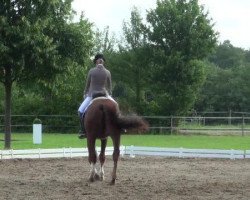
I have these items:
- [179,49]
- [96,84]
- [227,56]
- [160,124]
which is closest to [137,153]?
[96,84]

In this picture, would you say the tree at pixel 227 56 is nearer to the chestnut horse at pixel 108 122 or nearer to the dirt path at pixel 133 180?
the dirt path at pixel 133 180

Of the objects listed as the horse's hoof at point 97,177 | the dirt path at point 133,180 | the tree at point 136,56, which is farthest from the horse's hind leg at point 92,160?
the tree at point 136,56

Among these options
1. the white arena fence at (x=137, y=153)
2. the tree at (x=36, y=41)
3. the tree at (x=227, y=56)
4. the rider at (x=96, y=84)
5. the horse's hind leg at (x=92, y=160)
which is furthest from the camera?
the tree at (x=227, y=56)

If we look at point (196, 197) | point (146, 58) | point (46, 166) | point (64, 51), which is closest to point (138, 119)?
point (196, 197)

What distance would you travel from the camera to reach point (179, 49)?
33.9 meters

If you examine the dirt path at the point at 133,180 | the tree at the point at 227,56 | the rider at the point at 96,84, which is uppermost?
the tree at the point at 227,56

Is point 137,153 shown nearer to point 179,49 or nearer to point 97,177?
point 97,177

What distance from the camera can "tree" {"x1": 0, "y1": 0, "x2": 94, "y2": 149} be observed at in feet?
58.0

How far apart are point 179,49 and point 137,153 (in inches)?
691

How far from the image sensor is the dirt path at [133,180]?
859 centimetres

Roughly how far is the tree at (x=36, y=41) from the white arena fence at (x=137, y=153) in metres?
3.25

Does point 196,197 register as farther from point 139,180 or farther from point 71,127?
point 71,127

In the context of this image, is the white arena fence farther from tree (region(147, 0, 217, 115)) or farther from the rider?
tree (region(147, 0, 217, 115))

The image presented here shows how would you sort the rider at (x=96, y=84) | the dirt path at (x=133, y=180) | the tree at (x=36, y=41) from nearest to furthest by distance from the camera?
the dirt path at (x=133, y=180)
the rider at (x=96, y=84)
the tree at (x=36, y=41)
